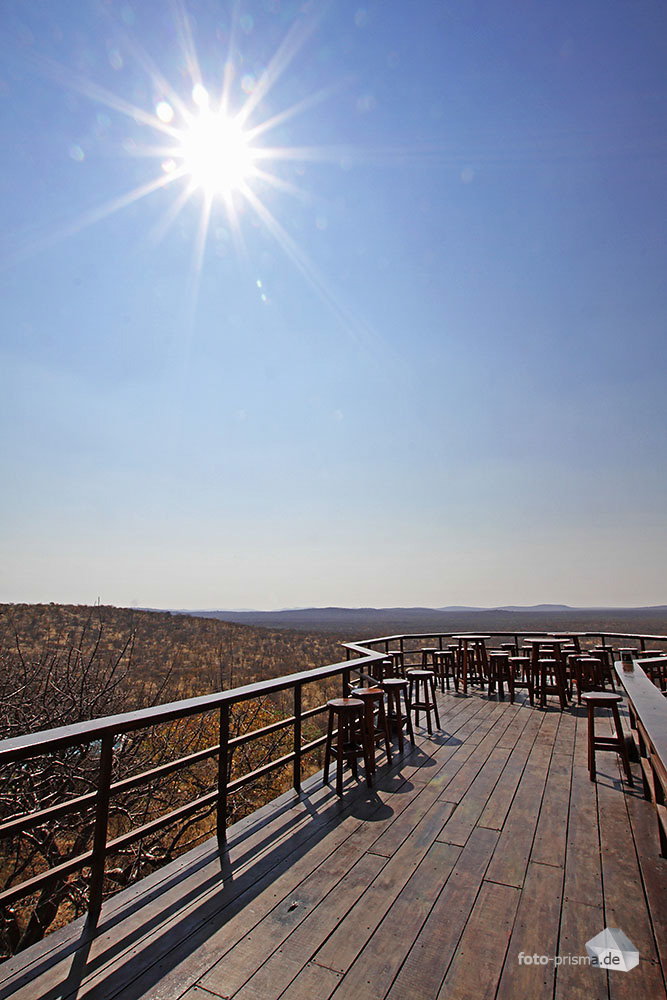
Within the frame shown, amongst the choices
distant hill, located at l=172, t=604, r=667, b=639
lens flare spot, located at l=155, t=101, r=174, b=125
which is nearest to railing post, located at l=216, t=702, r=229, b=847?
lens flare spot, located at l=155, t=101, r=174, b=125

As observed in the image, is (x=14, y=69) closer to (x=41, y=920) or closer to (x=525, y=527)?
(x=41, y=920)

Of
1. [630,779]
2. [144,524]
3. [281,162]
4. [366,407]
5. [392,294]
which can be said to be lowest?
[630,779]

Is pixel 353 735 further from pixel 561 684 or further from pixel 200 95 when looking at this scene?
pixel 200 95

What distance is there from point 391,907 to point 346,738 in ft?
6.73

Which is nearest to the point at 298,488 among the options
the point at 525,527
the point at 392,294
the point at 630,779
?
the point at 392,294

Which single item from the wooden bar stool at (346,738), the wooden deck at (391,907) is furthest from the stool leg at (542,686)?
the wooden bar stool at (346,738)

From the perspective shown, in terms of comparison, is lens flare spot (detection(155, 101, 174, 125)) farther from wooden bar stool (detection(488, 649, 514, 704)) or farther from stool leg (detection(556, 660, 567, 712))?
wooden bar stool (detection(488, 649, 514, 704))

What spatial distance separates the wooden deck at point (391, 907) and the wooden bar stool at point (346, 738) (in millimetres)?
253

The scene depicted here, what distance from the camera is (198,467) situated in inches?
530

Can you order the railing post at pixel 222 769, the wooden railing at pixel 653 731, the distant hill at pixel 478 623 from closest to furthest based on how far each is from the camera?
the wooden railing at pixel 653 731 < the railing post at pixel 222 769 < the distant hill at pixel 478 623

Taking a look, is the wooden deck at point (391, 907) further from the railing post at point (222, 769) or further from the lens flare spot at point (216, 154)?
the lens flare spot at point (216, 154)

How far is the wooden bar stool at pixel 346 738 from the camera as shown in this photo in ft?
12.5

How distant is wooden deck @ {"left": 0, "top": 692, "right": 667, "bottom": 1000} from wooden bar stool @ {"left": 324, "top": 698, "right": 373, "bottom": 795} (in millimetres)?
253

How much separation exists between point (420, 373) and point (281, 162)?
15.9 ft
